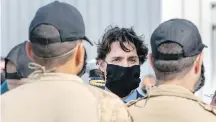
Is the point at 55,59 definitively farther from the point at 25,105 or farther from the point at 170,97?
the point at 170,97

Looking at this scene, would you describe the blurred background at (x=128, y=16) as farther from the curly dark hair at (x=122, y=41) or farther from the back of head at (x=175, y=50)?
the back of head at (x=175, y=50)

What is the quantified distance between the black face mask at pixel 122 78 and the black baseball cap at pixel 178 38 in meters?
1.09

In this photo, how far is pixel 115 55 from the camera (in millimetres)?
4172

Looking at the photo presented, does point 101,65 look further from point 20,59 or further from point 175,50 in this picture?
point 175,50

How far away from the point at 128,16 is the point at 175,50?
2.73 metres

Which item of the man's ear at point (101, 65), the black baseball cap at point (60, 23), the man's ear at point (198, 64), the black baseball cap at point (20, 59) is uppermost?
the black baseball cap at point (60, 23)

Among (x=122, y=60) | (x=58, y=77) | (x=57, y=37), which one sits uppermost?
(x=57, y=37)

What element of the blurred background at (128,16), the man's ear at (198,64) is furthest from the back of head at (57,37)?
the blurred background at (128,16)

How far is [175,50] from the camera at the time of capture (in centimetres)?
293

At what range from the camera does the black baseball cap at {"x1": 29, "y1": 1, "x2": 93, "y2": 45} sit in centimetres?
270

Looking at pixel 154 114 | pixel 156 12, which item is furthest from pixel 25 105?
pixel 156 12

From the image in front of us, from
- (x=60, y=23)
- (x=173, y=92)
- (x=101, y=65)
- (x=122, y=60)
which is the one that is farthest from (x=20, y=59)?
(x=173, y=92)

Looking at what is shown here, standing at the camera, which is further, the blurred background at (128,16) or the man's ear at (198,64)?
the blurred background at (128,16)

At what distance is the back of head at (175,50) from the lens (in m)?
2.90
